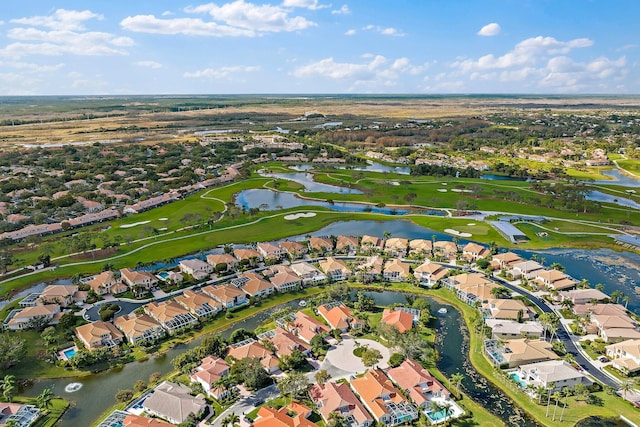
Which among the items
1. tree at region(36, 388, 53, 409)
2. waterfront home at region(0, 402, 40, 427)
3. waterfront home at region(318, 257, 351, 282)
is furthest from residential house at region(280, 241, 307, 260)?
waterfront home at region(0, 402, 40, 427)

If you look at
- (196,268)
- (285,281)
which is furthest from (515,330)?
(196,268)

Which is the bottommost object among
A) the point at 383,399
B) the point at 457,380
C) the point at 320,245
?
the point at 383,399

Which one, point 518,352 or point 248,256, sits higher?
point 248,256

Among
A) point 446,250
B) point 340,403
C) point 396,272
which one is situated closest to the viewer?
point 340,403

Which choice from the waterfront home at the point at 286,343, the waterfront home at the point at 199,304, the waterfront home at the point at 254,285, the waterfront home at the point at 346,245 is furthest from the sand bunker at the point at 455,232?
the waterfront home at the point at 199,304

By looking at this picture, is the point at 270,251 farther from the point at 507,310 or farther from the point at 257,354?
the point at 507,310

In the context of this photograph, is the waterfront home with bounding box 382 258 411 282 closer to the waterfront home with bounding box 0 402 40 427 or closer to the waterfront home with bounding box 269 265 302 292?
the waterfront home with bounding box 269 265 302 292

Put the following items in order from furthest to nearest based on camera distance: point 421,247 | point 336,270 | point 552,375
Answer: point 421,247 → point 336,270 → point 552,375

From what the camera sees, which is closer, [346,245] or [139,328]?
[139,328]
